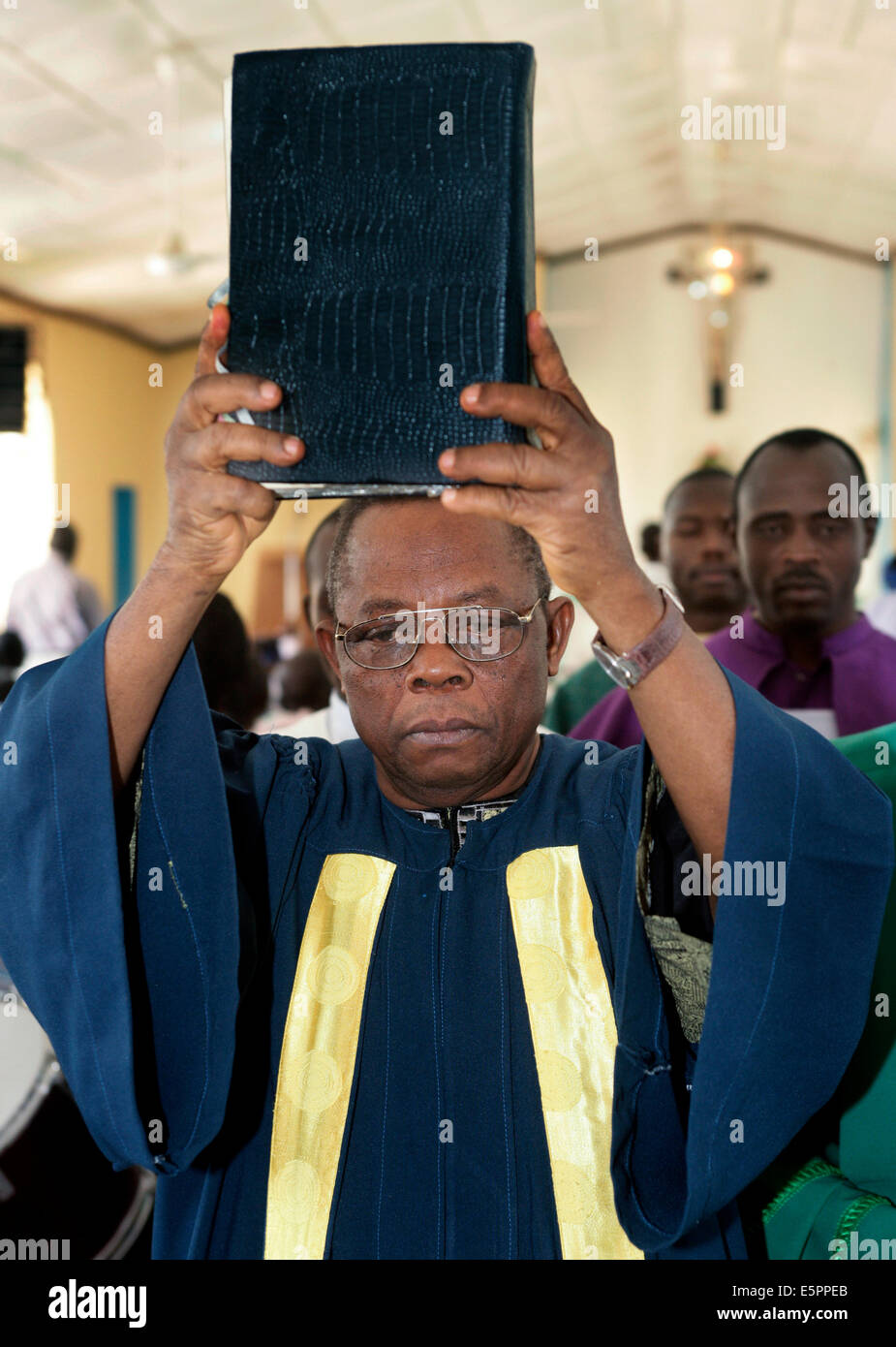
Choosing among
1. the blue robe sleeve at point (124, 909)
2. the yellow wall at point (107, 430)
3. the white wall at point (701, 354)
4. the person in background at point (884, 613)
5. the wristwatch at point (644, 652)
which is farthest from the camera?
the white wall at point (701, 354)

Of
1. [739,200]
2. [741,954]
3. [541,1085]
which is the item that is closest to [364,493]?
[741,954]

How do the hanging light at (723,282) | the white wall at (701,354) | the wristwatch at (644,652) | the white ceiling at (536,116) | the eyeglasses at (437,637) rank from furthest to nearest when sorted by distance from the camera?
the white wall at (701,354) < the hanging light at (723,282) < the white ceiling at (536,116) < the eyeglasses at (437,637) < the wristwatch at (644,652)

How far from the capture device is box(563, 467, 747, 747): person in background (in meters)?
3.48

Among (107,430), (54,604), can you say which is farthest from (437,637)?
(107,430)

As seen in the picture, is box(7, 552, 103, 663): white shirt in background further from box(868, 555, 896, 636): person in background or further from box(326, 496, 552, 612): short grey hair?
box(326, 496, 552, 612): short grey hair

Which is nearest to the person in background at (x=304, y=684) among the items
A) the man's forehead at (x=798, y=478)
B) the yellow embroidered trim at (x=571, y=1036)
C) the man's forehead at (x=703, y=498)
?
the man's forehead at (x=703, y=498)

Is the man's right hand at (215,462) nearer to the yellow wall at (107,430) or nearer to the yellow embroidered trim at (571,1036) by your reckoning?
the yellow embroidered trim at (571,1036)

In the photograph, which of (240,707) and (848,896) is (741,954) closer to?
(848,896)

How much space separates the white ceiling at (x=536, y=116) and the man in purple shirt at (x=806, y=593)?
16.8 ft

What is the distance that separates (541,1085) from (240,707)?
4.28ft

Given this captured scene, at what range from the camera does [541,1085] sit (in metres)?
1.37

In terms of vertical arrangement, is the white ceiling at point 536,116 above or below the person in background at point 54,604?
above

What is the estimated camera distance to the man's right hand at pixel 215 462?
1.07 metres

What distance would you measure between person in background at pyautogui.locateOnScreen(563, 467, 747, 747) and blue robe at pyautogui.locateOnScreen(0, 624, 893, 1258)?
1952 millimetres
